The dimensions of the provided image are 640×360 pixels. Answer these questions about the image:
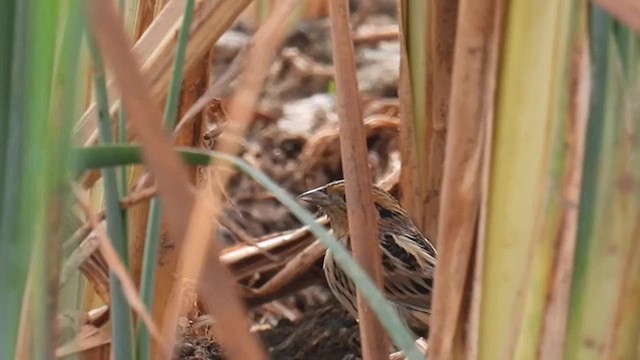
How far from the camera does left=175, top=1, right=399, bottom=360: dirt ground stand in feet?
8.43

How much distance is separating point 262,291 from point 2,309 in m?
1.64

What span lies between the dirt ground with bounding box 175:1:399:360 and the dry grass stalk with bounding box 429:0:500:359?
1.06m

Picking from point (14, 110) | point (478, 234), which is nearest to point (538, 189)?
point (478, 234)

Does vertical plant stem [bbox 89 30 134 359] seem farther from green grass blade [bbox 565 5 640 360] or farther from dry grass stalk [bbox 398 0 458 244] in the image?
dry grass stalk [bbox 398 0 458 244]

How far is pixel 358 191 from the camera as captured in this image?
1.35 m

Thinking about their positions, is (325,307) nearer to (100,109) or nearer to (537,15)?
(100,109)

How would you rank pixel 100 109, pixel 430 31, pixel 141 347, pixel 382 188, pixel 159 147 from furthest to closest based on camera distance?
pixel 382 188
pixel 430 31
pixel 141 347
pixel 100 109
pixel 159 147

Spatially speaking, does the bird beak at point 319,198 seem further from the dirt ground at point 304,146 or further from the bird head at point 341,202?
the dirt ground at point 304,146

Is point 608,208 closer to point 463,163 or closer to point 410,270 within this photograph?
point 463,163

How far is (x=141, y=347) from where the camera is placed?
46.2 inches

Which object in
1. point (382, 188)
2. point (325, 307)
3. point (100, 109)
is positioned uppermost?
point (100, 109)

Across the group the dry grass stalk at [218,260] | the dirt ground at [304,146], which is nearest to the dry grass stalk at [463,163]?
the dry grass stalk at [218,260]

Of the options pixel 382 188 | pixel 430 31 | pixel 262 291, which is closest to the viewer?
pixel 430 31

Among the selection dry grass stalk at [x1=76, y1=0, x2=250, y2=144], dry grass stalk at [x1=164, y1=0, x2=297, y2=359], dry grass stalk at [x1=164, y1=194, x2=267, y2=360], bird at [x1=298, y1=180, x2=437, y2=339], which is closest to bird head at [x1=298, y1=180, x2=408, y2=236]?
bird at [x1=298, y1=180, x2=437, y2=339]
